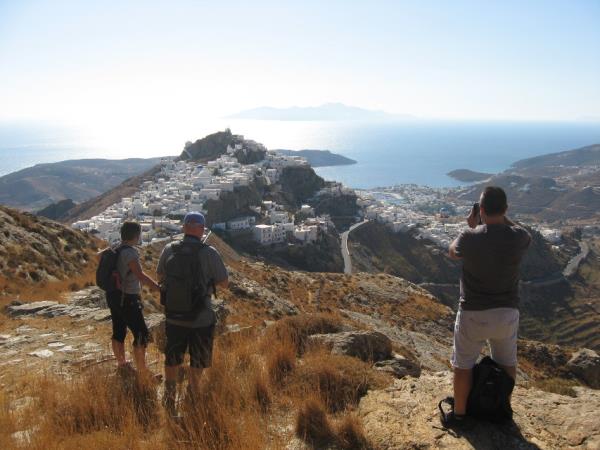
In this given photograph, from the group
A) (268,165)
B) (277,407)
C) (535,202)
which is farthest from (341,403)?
(535,202)

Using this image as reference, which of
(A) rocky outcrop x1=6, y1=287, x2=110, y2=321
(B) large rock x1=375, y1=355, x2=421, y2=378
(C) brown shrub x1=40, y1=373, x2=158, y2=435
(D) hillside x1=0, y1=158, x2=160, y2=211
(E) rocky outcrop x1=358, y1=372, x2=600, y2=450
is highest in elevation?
(C) brown shrub x1=40, y1=373, x2=158, y2=435

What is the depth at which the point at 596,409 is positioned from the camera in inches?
170

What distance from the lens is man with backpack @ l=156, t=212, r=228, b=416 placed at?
4.44 metres

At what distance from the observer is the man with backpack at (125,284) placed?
5398 millimetres

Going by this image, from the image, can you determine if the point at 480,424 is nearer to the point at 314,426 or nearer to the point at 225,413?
the point at 314,426

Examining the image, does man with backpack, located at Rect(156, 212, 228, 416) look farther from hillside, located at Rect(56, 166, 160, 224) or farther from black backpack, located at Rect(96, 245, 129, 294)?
hillside, located at Rect(56, 166, 160, 224)

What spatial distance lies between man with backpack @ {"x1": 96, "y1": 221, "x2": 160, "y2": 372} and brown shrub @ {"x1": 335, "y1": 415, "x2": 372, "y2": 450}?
2673 mm

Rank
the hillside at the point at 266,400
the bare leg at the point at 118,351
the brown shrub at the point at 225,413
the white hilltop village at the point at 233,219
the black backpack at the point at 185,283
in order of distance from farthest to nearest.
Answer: the white hilltop village at the point at 233,219 → the bare leg at the point at 118,351 → the black backpack at the point at 185,283 → the hillside at the point at 266,400 → the brown shrub at the point at 225,413

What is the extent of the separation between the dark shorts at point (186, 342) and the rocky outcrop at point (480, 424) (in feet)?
5.37

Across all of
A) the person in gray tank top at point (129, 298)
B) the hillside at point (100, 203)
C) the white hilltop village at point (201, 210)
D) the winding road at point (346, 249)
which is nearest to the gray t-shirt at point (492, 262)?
the person in gray tank top at point (129, 298)

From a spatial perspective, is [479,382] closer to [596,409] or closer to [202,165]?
[596,409]

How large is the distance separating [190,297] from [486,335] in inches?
109

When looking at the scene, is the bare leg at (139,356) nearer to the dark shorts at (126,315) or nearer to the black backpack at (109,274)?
the dark shorts at (126,315)

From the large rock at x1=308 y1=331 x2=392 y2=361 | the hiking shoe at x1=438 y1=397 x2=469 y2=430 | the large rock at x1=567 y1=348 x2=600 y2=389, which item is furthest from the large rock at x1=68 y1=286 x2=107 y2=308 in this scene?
the large rock at x1=567 y1=348 x2=600 y2=389
